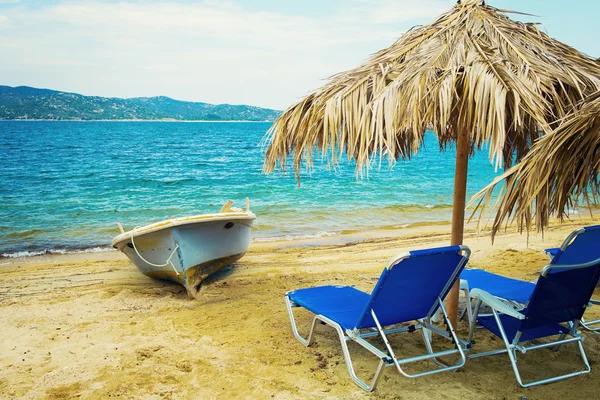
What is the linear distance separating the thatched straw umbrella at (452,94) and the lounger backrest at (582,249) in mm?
690

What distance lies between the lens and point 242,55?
4050cm

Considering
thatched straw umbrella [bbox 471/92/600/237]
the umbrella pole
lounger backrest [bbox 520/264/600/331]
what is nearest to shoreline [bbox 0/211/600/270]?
the umbrella pole

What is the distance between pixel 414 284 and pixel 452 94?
124 centimetres

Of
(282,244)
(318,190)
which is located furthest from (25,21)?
(282,244)

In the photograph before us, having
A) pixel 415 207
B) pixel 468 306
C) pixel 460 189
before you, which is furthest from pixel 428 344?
pixel 415 207

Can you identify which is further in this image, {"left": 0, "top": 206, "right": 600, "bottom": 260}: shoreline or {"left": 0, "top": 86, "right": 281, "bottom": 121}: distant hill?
{"left": 0, "top": 86, "right": 281, "bottom": 121}: distant hill

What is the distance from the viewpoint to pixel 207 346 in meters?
4.18

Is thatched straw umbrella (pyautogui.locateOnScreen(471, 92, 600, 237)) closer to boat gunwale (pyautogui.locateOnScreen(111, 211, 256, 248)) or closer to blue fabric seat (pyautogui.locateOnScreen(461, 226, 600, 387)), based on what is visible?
blue fabric seat (pyautogui.locateOnScreen(461, 226, 600, 387))

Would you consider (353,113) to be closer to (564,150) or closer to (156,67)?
(564,150)

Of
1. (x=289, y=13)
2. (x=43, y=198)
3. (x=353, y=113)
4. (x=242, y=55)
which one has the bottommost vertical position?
(x=43, y=198)

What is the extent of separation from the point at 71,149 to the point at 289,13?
35022 mm

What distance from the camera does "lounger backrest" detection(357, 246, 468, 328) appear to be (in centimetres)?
308

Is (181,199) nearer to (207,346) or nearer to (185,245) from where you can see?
(185,245)

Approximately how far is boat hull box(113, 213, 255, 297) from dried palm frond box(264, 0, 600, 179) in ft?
6.19
